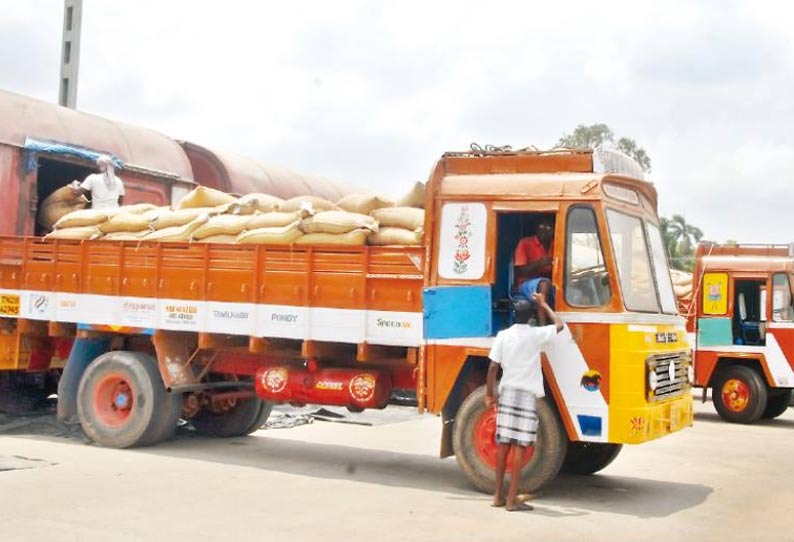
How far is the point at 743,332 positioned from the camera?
46.5 feet

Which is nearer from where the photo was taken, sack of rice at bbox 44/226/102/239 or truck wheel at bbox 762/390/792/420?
sack of rice at bbox 44/226/102/239

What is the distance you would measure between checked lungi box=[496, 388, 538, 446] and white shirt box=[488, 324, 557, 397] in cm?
6

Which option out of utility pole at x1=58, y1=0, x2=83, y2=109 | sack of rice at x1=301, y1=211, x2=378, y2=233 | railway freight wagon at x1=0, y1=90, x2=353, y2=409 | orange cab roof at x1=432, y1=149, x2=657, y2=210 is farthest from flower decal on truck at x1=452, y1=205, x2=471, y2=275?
utility pole at x1=58, y1=0, x2=83, y2=109

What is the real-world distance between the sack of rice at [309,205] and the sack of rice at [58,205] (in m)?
3.43

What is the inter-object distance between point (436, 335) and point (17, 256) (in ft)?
16.5

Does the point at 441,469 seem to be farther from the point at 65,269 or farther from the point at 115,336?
the point at 65,269

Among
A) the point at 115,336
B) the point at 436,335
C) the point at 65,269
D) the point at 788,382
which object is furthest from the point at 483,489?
the point at 788,382

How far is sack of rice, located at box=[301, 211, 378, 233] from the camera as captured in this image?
818cm

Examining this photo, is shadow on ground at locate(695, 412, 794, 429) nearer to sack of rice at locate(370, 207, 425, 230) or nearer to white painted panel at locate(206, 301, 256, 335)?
sack of rice at locate(370, 207, 425, 230)

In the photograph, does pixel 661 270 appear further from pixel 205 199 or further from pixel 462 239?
pixel 205 199

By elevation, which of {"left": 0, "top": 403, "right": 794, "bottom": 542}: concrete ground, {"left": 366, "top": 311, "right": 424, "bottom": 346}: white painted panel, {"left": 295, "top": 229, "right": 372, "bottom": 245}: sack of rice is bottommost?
{"left": 0, "top": 403, "right": 794, "bottom": 542}: concrete ground

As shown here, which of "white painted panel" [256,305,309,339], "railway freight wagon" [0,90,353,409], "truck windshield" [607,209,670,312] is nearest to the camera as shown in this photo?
"truck windshield" [607,209,670,312]

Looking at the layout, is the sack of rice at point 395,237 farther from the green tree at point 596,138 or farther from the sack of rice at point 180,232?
the green tree at point 596,138

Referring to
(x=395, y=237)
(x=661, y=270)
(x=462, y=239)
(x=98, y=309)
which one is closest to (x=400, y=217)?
(x=395, y=237)
